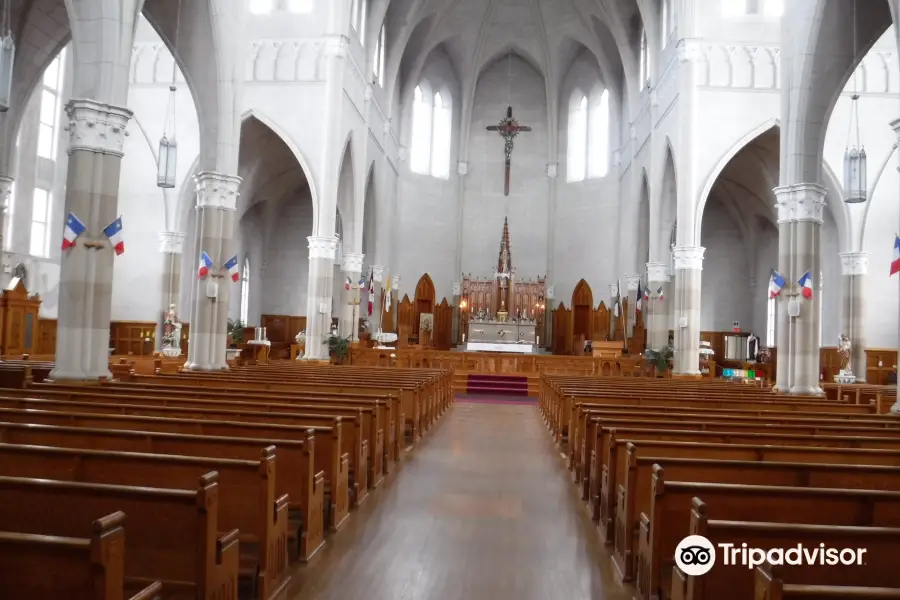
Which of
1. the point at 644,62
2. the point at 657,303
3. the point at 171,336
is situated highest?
the point at 644,62

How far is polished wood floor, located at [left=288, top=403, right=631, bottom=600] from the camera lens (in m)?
4.68

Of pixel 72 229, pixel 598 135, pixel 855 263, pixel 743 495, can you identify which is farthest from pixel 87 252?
pixel 598 135

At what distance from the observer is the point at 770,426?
7.02 meters

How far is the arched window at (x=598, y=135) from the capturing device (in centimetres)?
3472

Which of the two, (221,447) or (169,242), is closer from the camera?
(221,447)

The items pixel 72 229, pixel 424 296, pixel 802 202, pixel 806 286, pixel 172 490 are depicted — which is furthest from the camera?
pixel 424 296

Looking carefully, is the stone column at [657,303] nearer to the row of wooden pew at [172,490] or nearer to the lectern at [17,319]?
the row of wooden pew at [172,490]

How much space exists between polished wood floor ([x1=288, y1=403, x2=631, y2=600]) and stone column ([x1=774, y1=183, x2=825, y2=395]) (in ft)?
22.0

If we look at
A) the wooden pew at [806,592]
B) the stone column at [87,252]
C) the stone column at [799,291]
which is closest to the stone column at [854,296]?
the stone column at [799,291]

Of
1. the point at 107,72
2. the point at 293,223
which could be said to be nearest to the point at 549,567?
the point at 107,72

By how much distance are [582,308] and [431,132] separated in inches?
454

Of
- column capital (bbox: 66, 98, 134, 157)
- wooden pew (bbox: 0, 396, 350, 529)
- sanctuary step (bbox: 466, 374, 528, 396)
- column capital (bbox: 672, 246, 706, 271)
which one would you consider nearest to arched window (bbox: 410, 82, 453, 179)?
sanctuary step (bbox: 466, 374, 528, 396)

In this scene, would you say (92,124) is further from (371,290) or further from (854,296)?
(854,296)

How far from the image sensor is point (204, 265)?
14.9 m
